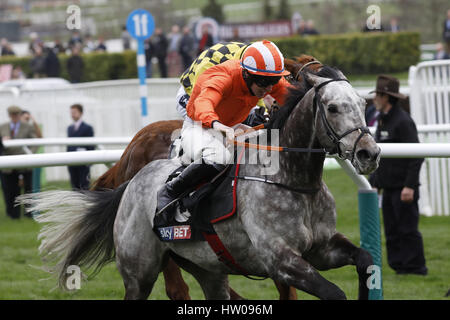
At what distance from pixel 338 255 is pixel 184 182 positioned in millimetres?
927

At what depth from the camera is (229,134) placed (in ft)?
13.4

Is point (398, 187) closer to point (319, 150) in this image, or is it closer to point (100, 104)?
point (319, 150)

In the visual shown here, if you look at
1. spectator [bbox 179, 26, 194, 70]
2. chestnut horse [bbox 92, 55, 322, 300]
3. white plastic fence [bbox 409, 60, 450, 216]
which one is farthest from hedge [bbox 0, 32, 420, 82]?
chestnut horse [bbox 92, 55, 322, 300]

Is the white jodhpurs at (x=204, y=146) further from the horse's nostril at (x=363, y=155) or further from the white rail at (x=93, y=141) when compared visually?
the white rail at (x=93, y=141)

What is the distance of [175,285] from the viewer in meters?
5.55

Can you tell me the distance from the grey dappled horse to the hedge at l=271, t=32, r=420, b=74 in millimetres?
15923

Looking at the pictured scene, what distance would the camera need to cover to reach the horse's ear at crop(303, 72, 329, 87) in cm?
409

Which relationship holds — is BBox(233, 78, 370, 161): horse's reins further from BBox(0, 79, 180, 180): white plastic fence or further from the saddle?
BBox(0, 79, 180, 180): white plastic fence

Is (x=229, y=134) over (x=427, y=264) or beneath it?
over

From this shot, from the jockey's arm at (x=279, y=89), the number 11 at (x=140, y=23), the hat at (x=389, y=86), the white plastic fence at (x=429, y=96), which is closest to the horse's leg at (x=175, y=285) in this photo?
the jockey's arm at (x=279, y=89)

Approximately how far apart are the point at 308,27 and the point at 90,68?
6.57 metres

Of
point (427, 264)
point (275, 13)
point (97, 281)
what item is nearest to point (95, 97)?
point (97, 281)

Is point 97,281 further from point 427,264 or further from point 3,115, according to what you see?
point 3,115
